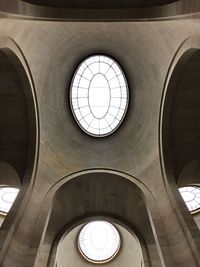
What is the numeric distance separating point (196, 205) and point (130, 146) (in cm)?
705

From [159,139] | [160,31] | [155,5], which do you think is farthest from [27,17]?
[159,139]

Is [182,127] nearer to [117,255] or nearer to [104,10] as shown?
[104,10]

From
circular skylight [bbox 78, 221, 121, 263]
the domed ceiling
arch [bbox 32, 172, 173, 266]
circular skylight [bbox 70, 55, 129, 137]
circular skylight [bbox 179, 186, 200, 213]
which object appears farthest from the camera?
circular skylight [bbox 78, 221, 121, 263]

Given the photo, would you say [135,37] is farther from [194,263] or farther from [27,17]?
[194,263]

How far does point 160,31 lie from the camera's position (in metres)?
10.1

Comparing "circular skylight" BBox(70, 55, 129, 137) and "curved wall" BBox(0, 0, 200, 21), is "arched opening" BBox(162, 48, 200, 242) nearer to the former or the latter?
"circular skylight" BBox(70, 55, 129, 137)

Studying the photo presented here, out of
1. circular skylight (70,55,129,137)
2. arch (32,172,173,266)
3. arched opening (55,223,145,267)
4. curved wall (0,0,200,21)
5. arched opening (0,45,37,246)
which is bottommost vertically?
curved wall (0,0,200,21)

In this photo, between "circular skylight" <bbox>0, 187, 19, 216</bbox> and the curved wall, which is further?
"circular skylight" <bbox>0, 187, 19, 216</bbox>

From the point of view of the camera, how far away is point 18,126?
11.6m

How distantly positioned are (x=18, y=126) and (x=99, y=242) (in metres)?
12.7

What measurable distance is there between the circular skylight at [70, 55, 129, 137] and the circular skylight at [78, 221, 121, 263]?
883 centimetres

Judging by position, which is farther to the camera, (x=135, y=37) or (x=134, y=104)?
(x=134, y=104)

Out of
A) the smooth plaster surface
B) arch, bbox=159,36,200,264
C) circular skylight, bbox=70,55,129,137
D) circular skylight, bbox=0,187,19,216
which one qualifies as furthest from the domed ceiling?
circular skylight, bbox=0,187,19,216

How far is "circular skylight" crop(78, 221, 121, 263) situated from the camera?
66.1 feet
